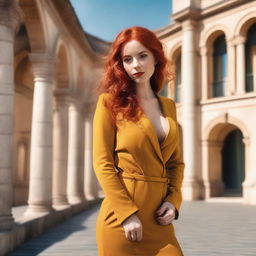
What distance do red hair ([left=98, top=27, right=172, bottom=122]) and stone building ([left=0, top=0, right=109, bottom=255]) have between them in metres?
3.92

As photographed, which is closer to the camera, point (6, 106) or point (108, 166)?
point (108, 166)

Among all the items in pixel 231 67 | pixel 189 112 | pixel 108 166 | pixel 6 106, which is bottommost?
pixel 108 166

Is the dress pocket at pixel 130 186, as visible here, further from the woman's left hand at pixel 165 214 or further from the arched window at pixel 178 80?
the arched window at pixel 178 80

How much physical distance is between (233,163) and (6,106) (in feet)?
65.2

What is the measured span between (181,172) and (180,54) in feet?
76.1

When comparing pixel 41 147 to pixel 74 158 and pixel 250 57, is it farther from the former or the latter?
pixel 250 57

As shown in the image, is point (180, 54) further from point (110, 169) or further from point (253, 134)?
point (110, 169)

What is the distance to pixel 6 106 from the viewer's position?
293 inches

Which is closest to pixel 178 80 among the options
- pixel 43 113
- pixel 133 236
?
pixel 43 113

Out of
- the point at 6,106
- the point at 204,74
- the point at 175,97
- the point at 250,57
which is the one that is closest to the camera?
the point at 6,106

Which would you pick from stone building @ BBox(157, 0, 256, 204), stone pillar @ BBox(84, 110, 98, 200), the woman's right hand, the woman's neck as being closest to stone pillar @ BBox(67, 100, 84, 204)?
stone pillar @ BBox(84, 110, 98, 200)

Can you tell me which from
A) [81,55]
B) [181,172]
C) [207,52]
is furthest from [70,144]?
[181,172]

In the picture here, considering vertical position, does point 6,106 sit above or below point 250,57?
below

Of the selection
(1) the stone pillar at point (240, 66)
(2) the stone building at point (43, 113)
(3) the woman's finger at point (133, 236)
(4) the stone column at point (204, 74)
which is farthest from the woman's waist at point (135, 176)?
(4) the stone column at point (204, 74)
